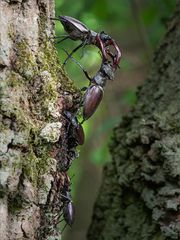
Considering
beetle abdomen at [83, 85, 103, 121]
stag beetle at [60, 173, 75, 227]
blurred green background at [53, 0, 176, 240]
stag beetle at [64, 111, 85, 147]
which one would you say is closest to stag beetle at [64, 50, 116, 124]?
beetle abdomen at [83, 85, 103, 121]

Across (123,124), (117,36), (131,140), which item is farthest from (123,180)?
(117,36)

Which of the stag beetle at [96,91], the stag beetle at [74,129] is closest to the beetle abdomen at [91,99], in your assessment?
the stag beetle at [96,91]

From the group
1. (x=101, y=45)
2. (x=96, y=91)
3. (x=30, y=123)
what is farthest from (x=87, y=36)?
(x=30, y=123)

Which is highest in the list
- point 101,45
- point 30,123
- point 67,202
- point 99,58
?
point 99,58

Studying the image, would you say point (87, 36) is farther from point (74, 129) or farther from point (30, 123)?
point (30, 123)

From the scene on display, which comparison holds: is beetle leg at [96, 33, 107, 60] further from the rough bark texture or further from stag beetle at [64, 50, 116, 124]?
the rough bark texture

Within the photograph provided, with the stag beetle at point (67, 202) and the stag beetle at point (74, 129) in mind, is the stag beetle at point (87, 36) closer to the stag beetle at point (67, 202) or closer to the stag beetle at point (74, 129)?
the stag beetle at point (74, 129)

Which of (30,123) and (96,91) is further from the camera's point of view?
(96,91)

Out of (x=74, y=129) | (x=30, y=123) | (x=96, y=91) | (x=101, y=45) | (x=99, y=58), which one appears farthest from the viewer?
(x=99, y=58)
